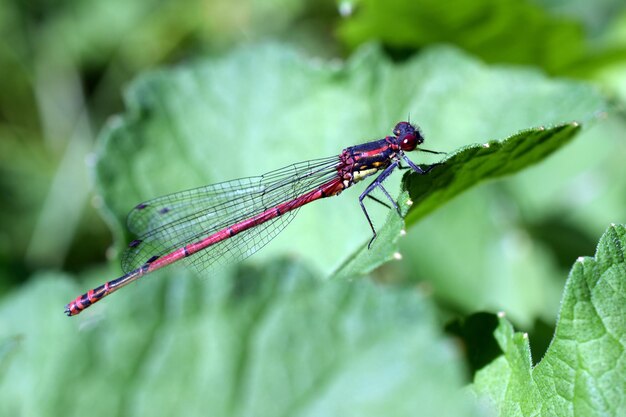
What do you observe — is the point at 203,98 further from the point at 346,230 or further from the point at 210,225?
the point at 346,230

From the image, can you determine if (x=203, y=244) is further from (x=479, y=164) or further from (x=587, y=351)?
(x=587, y=351)

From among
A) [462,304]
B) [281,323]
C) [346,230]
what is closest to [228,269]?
[281,323]

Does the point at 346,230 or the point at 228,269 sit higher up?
the point at 346,230

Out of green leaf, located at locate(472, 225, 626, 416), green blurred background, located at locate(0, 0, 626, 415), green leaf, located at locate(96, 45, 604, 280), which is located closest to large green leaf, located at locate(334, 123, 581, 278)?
green blurred background, located at locate(0, 0, 626, 415)

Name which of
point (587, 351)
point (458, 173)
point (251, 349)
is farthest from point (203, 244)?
point (587, 351)

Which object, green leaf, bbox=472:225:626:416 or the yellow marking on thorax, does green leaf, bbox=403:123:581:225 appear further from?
the yellow marking on thorax

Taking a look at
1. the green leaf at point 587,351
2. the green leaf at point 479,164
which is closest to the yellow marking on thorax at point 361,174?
the green leaf at point 479,164
